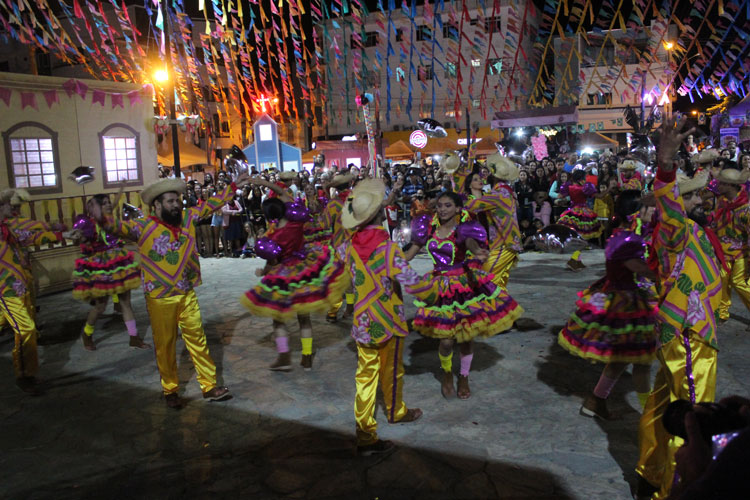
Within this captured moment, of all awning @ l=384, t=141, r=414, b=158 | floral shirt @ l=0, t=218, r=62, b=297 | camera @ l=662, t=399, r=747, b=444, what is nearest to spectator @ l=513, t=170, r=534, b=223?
floral shirt @ l=0, t=218, r=62, b=297

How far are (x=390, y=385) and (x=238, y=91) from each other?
4598 cm

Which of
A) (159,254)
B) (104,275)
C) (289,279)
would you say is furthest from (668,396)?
(104,275)

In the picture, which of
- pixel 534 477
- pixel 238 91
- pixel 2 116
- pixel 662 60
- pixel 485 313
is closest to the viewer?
pixel 534 477

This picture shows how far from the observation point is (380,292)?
446 cm

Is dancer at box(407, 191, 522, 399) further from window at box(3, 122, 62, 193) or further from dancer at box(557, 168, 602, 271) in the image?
window at box(3, 122, 62, 193)

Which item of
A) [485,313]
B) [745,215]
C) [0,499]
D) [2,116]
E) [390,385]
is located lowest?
[0,499]

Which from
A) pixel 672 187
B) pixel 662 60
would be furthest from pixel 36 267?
pixel 662 60

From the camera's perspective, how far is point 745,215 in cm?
691

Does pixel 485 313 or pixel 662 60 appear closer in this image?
pixel 485 313

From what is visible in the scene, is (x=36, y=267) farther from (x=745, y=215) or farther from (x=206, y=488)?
(x=745, y=215)

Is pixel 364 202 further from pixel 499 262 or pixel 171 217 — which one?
pixel 499 262

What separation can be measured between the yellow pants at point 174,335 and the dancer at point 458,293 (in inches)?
79.3

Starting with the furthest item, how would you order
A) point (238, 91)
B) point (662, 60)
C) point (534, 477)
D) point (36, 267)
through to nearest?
point (238, 91) → point (662, 60) → point (36, 267) → point (534, 477)

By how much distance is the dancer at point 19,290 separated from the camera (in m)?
6.00
